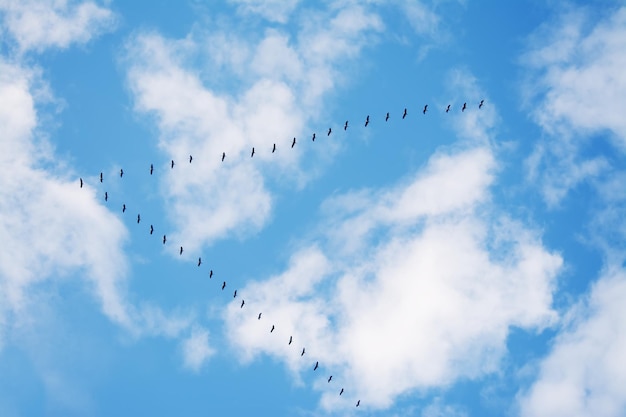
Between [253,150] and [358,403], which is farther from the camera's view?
[358,403]

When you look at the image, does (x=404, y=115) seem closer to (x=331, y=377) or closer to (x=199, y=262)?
(x=199, y=262)

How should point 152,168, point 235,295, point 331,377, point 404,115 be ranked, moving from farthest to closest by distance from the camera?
point 331,377 → point 235,295 → point 152,168 → point 404,115

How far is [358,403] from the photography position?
101812mm

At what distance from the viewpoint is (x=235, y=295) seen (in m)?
93.0

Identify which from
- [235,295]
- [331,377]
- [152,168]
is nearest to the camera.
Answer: [152,168]

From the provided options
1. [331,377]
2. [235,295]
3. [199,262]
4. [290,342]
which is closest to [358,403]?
[331,377]

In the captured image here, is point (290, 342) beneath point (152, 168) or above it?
beneath

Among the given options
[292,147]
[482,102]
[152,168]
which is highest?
[482,102]

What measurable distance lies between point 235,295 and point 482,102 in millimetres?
39613

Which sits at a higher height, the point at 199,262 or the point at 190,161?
the point at 190,161

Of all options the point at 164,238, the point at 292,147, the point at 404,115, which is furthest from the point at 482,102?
the point at 164,238

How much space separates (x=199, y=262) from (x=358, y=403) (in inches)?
1277

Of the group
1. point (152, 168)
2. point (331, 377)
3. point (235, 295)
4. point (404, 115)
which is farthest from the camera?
point (331, 377)

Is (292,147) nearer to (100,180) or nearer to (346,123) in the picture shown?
(346,123)
